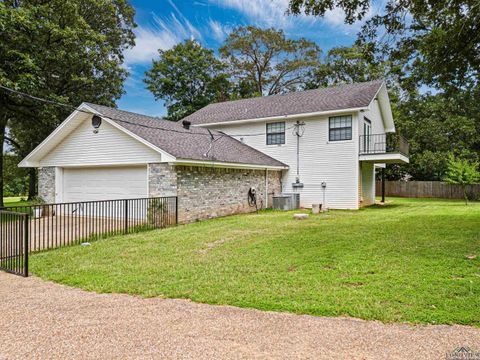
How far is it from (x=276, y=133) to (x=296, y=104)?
1.91 meters

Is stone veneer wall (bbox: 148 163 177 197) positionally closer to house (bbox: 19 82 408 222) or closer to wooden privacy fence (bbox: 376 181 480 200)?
house (bbox: 19 82 408 222)

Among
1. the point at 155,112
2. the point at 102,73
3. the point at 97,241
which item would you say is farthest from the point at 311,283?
the point at 155,112

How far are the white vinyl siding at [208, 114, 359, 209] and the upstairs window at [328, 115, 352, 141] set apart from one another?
191mm

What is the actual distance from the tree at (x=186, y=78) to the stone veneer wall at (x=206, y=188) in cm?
1865

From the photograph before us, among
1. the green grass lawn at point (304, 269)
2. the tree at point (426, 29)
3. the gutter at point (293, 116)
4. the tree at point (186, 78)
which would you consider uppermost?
the tree at point (186, 78)

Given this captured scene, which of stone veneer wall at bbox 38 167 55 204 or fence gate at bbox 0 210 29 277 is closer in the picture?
fence gate at bbox 0 210 29 277

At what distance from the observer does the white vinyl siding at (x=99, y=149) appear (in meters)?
12.1

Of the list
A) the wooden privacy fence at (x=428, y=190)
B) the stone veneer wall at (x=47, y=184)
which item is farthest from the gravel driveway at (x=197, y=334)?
the wooden privacy fence at (x=428, y=190)

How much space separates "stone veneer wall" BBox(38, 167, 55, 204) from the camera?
14625 millimetres

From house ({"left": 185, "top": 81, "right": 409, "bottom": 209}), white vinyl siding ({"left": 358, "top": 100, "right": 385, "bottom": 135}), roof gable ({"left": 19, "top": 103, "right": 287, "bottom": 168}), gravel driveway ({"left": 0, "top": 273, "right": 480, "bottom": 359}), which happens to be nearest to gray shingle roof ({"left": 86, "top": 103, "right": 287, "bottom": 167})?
roof gable ({"left": 19, "top": 103, "right": 287, "bottom": 168})

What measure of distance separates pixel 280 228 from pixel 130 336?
6.76 m

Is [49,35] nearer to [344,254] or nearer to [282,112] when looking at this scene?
[282,112]

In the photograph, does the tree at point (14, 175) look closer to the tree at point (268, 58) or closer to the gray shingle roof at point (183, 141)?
the gray shingle roof at point (183, 141)

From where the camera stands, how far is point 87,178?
14164 millimetres
